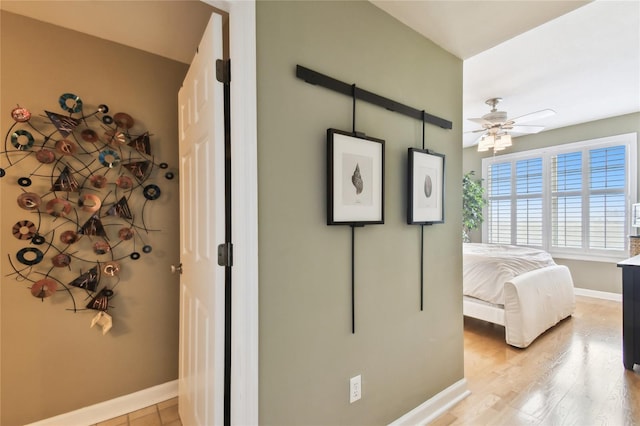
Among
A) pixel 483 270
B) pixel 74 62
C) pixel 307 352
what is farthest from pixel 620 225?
pixel 74 62

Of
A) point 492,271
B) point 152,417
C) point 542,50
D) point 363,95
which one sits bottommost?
point 152,417

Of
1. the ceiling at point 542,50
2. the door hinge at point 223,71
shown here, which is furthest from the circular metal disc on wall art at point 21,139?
the ceiling at point 542,50

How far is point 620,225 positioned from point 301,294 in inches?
202

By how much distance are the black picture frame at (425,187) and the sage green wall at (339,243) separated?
5 centimetres

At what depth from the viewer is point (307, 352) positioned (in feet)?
4.48

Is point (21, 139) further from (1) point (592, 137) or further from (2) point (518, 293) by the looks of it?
(1) point (592, 137)

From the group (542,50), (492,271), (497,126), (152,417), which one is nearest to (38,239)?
(152,417)

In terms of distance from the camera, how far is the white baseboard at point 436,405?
5.77 ft

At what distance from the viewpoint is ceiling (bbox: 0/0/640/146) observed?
1647 millimetres

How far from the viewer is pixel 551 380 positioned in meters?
2.29

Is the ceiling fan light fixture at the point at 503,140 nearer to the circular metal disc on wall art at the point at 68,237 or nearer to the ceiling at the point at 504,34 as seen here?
the ceiling at the point at 504,34

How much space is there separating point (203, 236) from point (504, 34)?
6.86 feet

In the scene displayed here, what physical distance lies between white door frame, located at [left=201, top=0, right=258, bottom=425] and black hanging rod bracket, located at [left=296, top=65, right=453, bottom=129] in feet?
0.88

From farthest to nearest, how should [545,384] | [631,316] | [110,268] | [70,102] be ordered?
[631,316], [545,384], [110,268], [70,102]
